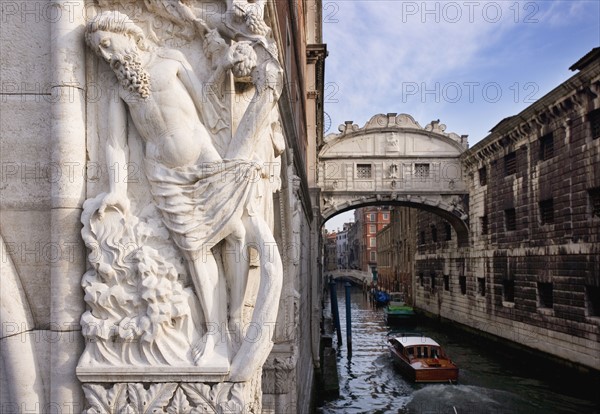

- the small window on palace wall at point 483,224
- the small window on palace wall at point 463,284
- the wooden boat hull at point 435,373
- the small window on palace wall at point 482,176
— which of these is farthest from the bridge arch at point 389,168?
the wooden boat hull at point 435,373

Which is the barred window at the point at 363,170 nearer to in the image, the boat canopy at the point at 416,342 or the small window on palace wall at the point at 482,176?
the small window on palace wall at the point at 482,176

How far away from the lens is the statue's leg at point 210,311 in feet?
9.14

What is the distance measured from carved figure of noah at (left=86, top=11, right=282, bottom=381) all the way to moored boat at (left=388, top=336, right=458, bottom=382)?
16.6 metres

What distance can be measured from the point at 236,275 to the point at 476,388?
55.6ft

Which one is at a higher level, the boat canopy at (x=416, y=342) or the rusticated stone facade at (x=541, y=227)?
the rusticated stone facade at (x=541, y=227)

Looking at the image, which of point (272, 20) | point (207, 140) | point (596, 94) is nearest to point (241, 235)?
point (207, 140)

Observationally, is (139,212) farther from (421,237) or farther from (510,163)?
(421,237)

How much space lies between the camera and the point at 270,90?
2910 mm

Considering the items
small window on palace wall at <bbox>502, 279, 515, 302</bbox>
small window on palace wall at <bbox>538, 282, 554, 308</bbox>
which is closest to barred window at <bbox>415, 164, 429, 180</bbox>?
small window on palace wall at <bbox>502, 279, 515, 302</bbox>

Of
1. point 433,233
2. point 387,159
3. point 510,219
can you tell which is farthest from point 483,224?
point 433,233

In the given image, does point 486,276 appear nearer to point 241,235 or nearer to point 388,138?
point 388,138

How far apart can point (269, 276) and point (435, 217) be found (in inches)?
1244

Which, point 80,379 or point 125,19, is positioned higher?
point 125,19

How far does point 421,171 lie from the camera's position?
89.8 feet
